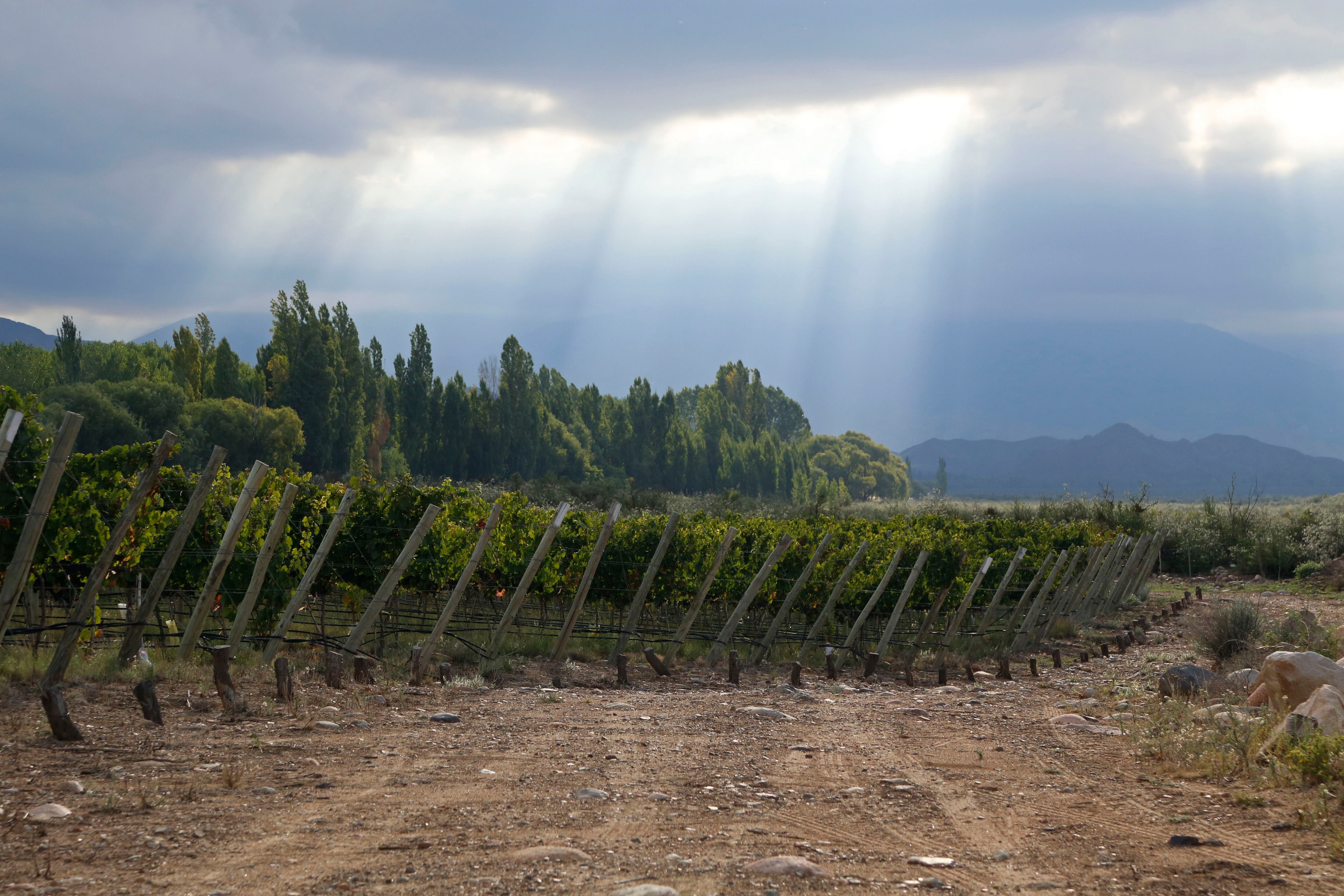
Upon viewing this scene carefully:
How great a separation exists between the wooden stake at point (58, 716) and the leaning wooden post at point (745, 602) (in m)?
8.61

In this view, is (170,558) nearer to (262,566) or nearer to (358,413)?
(262,566)

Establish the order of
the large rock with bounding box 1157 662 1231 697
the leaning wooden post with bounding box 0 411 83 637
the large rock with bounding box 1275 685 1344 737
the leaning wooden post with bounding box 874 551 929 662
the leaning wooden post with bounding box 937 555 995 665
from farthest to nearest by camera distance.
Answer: the leaning wooden post with bounding box 937 555 995 665
the leaning wooden post with bounding box 874 551 929 662
the large rock with bounding box 1157 662 1231 697
the large rock with bounding box 1275 685 1344 737
the leaning wooden post with bounding box 0 411 83 637

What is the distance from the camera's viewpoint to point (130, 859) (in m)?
4.77

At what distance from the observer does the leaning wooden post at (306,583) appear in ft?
33.3

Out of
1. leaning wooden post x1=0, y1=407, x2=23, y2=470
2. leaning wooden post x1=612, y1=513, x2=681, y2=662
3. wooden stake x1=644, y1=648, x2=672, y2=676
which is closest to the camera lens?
leaning wooden post x1=0, y1=407, x2=23, y2=470

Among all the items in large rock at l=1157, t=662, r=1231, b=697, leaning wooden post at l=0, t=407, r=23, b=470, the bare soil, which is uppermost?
leaning wooden post at l=0, t=407, r=23, b=470

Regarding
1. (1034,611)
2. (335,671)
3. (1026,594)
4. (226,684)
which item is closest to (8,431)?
(226,684)

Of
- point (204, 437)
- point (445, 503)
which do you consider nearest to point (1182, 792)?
point (445, 503)

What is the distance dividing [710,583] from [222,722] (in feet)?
24.8

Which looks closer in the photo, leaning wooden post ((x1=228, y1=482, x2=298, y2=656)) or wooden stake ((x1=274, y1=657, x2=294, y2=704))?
wooden stake ((x1=274, y1=657, x2=294, y2=704))

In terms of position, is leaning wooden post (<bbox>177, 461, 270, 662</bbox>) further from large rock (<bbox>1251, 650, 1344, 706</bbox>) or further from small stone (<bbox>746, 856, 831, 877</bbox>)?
large rock (<bbox>1251, 650, 1344, 706</bbox>)

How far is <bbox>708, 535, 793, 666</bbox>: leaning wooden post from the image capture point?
14328 millimetres

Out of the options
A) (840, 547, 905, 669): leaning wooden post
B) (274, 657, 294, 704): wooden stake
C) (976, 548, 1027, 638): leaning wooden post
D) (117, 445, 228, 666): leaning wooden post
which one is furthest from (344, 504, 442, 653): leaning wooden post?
(976, 548, 1027, 638): leaning wooden post

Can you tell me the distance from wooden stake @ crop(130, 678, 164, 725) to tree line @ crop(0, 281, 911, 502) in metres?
55.6
